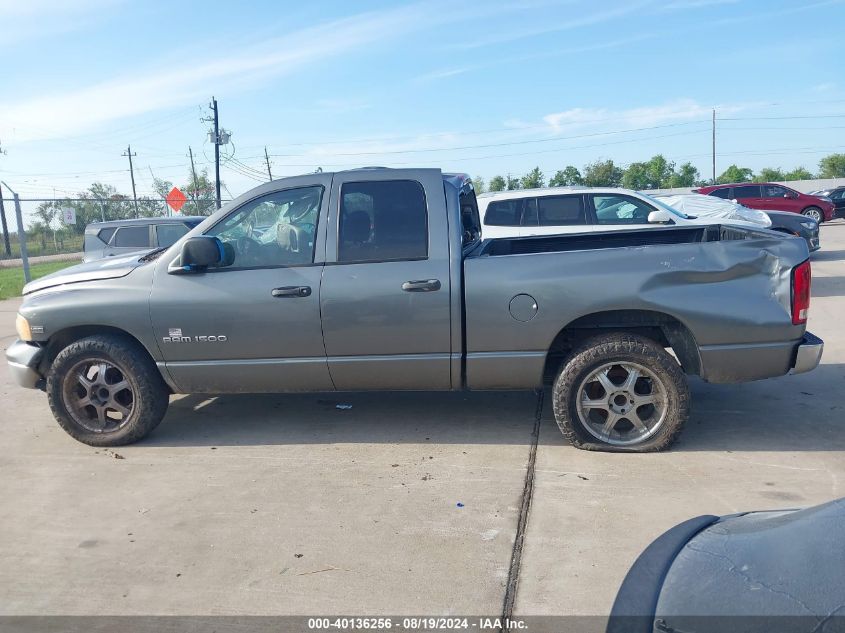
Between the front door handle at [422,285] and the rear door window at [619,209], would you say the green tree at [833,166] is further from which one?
the front door handle at [422,285]

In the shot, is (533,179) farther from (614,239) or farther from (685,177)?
(614,239)

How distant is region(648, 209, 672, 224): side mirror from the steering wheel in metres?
6.57

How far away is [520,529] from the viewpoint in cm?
369

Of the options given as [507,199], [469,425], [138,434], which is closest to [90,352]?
[138,434]

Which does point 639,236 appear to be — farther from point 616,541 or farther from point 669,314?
point 616,541

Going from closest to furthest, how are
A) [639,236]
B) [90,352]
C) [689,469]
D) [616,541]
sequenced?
[616,541], [689,469], [90,352], [639,236]

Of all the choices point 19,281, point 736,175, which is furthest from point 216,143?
point 736,175

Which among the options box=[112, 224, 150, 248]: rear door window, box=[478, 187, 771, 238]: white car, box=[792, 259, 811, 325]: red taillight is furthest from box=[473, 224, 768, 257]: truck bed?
box=[112, 224, 150, 248]: rear door window

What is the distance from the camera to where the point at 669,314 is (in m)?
4.54

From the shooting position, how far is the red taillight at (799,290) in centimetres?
443

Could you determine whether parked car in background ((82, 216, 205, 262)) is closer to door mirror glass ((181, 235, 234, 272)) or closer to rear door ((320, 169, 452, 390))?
door mirror glass ((181, 235, 234, 272))

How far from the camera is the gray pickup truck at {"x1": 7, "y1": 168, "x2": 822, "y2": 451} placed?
4.51 metres

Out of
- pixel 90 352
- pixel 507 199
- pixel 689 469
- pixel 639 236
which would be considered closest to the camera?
pixel 689 469

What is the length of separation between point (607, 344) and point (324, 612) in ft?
8.26
